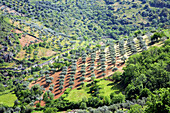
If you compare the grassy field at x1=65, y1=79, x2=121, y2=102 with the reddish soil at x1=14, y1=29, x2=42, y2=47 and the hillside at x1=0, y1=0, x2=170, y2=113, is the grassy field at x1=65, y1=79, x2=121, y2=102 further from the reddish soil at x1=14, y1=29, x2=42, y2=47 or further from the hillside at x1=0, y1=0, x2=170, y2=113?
the reddish soil at x1=14, y1=29, x2=42, y2=47

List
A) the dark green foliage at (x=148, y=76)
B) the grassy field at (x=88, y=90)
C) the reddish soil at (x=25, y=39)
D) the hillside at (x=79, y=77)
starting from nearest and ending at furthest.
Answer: the hillside at (x=79, y=77)
the dark green foliage at (x=148, y=76)
the grassy field at (x=88, y=90)
the reddish soil at (x=25, y=39)

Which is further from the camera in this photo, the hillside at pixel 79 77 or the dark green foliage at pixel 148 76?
the dark green foliage at pixel 148 76

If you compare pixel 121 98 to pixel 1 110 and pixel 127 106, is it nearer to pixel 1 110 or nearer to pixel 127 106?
pixel 127 106

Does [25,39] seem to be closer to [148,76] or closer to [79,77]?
[79,77]

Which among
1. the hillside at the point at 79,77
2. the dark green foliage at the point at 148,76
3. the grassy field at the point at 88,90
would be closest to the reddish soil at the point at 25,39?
the hillside at the point at 79,77

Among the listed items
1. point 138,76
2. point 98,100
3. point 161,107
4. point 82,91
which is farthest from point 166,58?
point 161,107

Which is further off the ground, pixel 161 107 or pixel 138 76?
pixel 161 107

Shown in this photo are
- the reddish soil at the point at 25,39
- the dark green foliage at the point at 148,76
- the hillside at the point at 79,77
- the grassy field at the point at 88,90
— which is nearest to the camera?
the hillside at the point at 79,77

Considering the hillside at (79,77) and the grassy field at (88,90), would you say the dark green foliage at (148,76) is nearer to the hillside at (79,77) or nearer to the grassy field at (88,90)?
the hillside at (79,77)
